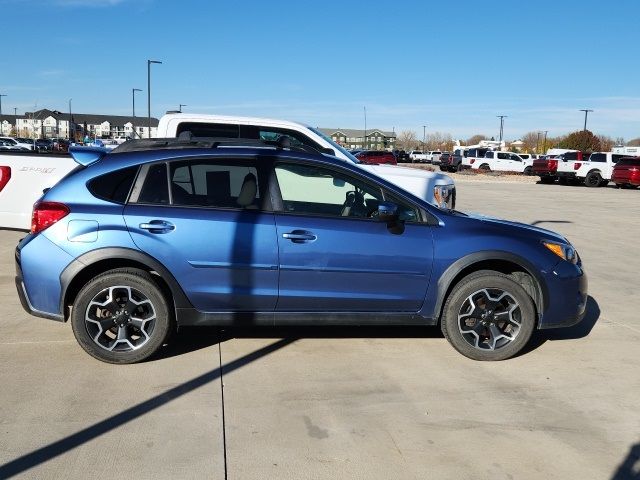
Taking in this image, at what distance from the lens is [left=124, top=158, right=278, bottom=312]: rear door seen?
15.4ft

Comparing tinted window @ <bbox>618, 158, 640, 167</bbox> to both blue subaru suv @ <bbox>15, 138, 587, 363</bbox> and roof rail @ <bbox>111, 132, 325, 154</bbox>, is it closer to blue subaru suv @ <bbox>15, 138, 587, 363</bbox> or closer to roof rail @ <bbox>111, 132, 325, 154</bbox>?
blue subaru suv @ <bbox>15, 138, 587, 363</bbox>

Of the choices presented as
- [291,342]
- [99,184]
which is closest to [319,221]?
[291,342]

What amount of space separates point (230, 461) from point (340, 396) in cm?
109

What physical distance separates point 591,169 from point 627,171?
Answer: 2.55m

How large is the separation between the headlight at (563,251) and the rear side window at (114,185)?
3364 millimetres

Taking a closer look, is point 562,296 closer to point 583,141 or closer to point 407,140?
point 583,141

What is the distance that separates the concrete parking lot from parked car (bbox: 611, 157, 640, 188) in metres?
29.0

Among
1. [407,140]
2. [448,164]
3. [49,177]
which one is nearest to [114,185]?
[49,177]

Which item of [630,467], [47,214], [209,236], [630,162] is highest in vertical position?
[630,162]

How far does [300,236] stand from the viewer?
4.78 metres

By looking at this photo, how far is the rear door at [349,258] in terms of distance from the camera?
4793 mm

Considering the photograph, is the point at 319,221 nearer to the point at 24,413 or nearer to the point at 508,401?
the point at 508,401

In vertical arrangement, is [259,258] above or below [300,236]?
below

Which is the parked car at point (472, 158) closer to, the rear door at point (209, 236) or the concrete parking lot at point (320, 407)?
the concrete parking lot at point (320, 407)
